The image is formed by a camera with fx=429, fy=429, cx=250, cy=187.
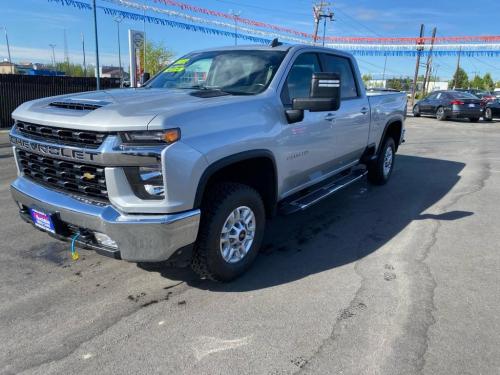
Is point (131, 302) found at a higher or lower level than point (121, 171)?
lower

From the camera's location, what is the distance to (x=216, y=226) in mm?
3215

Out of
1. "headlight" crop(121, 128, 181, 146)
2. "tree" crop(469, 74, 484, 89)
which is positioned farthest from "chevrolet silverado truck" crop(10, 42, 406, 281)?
"tree" crop(469, 74, 484, 89)

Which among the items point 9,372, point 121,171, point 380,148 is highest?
point 121,171

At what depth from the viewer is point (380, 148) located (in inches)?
269

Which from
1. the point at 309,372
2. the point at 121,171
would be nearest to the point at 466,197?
the point at 309,372

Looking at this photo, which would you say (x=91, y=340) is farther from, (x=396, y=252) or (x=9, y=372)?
(x=396, y=252)

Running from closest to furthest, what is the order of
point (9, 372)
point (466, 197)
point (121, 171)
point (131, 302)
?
point (9, 372) → point (121, 171) → point (131, 302) → point (466, 197)

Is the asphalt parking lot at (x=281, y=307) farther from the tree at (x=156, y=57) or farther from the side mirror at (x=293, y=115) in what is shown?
the tree at (x=156, y=57)

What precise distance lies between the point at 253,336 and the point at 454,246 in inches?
108

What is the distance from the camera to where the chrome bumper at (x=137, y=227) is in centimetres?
281

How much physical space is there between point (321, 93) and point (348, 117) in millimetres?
1675

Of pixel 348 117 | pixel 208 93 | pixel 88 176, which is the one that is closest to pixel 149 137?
pixel 88 176

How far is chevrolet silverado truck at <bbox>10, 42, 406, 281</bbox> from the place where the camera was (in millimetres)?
2809

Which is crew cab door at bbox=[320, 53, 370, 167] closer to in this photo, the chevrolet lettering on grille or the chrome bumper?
the chrome bumper
